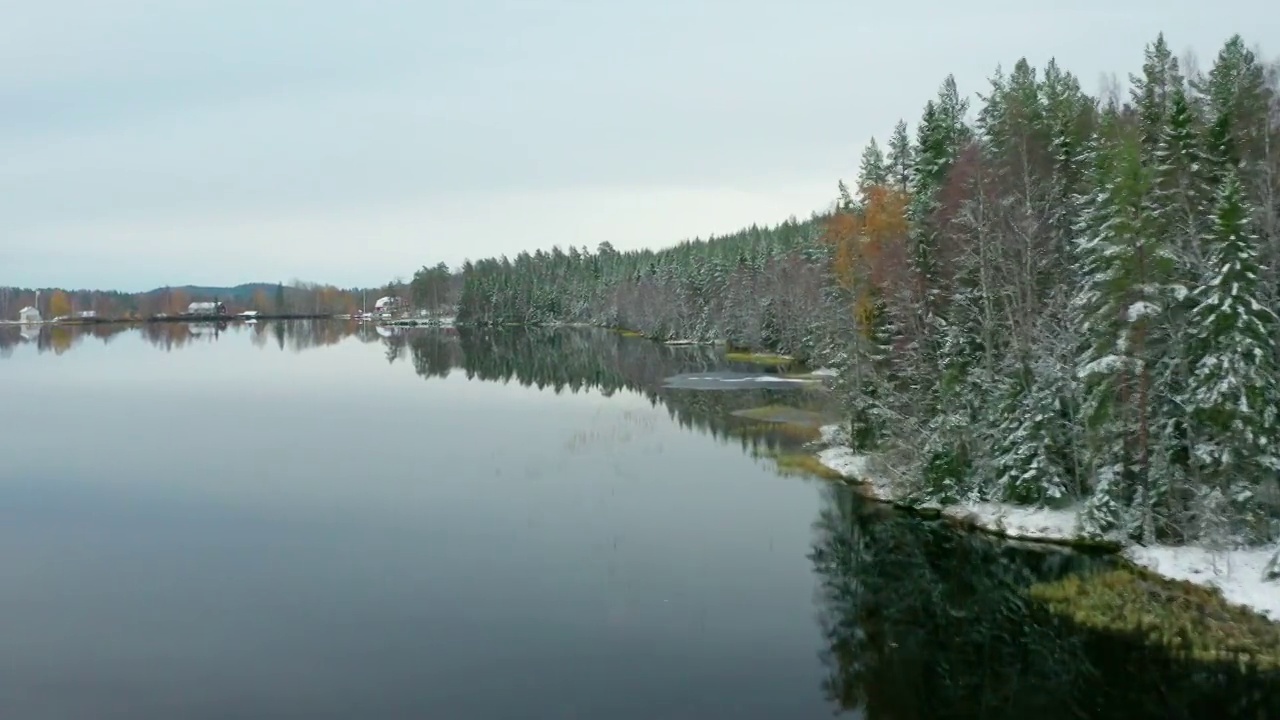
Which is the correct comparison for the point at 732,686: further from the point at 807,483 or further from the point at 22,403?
the point at 22,403

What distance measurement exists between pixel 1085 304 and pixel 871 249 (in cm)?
1240

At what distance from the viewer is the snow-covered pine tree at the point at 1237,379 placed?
2525 cm

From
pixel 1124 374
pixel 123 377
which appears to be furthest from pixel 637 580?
pixel 123 377

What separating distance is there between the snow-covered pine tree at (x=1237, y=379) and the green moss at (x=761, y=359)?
62065mm

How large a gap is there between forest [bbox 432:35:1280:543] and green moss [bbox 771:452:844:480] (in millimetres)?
2258

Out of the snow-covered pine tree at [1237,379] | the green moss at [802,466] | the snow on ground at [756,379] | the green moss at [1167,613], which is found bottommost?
the green moss at [1167,613]

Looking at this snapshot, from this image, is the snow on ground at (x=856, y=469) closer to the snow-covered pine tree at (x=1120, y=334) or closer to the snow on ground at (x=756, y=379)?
the snow-covered pine tree at (x=1120, y=334)

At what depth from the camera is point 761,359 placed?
95.9 meters

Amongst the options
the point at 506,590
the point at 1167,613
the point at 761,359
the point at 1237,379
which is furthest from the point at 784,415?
the point at 761,359

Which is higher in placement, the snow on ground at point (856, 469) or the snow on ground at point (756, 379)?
the snow on ground at point (756, 379)

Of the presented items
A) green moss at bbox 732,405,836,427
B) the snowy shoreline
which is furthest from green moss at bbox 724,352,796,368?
the snowy shoreline

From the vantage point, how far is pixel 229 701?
63.5 ft

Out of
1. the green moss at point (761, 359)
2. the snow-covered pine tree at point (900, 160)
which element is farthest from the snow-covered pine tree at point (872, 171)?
the green moss at point (761, 359)

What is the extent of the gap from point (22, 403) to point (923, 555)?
2468 inches
